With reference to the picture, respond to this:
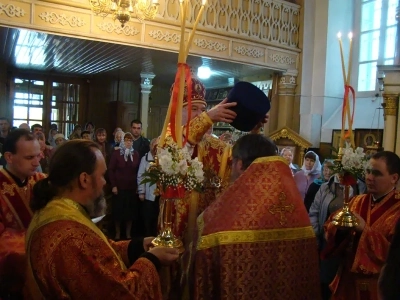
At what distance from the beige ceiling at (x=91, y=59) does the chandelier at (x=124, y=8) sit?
98 centimetres

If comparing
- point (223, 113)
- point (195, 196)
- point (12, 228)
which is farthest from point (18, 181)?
point (223, 113)

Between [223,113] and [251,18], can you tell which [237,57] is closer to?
[251,18]

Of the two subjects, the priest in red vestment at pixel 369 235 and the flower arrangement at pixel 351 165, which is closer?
the priest in red vestment at pixel 369 235

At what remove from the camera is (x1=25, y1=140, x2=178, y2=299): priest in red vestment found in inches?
57.1

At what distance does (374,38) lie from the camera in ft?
29.9

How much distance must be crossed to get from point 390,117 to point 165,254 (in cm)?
507

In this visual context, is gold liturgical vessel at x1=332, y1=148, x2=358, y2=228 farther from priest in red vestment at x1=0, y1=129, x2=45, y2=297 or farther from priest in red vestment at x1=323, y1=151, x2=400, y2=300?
priest in red vestment at x1=0, y1=129, x2=45, y2=297

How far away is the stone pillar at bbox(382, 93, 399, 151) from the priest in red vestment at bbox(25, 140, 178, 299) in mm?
4984

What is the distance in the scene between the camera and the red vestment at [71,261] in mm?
1448

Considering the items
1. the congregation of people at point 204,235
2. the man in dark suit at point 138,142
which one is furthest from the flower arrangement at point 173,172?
the man in dark suit at point 138,142

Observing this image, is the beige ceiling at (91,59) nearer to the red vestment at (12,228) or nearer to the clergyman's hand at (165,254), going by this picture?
the red vestment at (12,228)

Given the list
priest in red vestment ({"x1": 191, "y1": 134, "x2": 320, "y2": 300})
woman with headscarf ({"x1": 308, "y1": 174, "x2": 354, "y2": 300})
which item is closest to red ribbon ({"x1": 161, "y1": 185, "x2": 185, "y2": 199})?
priest in red vestment ({"x1": 191, "y1": 134, "x2": 320, "y2": 300})

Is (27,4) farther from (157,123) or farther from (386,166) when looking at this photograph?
(157,123)

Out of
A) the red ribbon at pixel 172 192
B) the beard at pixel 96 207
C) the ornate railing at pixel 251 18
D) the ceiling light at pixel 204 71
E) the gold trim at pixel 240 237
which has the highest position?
the ornate railing at pixel 251 18
